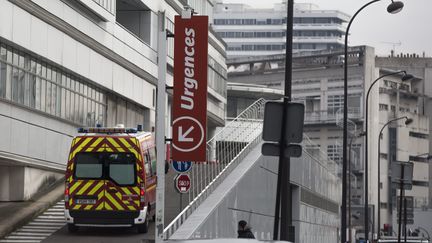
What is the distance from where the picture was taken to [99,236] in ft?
89.1

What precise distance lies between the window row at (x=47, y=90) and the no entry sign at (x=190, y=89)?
11981 mm

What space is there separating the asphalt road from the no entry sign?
394cm

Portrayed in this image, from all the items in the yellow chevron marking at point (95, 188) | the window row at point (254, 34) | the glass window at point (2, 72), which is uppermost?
the window row at point (254, 34)

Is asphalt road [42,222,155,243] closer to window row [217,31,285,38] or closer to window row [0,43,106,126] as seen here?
window row [0,43,106,126]

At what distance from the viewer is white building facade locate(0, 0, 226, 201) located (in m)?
34.9

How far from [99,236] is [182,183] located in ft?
8.27

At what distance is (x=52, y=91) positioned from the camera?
40312 mm

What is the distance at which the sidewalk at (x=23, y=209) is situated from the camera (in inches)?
1081

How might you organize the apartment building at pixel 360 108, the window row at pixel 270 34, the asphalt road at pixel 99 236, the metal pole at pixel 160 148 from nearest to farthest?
the metal pole at pixel 160 148
the asphalt road at pixel 99 236
the apartment building at pixel 360 108
the window row at pixel 270 34

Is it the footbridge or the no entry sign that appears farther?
the footbridge

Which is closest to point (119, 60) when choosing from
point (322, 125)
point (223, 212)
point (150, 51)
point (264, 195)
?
point (150, 51)

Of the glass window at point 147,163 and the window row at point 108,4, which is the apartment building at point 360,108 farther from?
the glass window at point 147,163

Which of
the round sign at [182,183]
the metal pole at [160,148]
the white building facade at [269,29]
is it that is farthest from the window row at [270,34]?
the metal pole at [160,148]

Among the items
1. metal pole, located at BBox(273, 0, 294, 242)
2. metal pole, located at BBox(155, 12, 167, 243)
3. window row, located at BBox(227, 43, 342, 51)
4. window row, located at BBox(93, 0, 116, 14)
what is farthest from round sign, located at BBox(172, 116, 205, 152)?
window row, located at BBox(227, 43, 342, 51)
